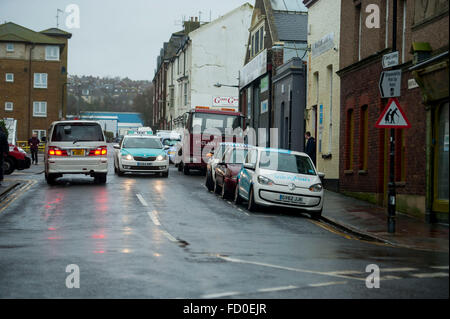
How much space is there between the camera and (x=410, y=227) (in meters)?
15.5

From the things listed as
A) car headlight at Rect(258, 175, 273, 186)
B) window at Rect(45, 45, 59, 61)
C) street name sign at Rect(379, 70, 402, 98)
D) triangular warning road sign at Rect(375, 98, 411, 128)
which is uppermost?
window at Rect(45, 45, 59, 61)

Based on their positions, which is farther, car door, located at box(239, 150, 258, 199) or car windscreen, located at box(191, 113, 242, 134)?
car windscreen, located at box(191, 113, 242, 134)

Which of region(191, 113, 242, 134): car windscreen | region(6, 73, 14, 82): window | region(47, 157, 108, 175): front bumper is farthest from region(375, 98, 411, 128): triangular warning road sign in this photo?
region(6, 73, 14, 82): window

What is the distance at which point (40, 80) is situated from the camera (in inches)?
3219

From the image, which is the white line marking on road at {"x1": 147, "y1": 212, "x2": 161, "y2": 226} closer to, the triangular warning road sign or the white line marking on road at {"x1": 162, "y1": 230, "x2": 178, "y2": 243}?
the white line marking on road at {"x1": 162, "y1": 230, "x2": 178, "y2": 243}

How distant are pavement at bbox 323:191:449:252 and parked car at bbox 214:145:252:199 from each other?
111 inches

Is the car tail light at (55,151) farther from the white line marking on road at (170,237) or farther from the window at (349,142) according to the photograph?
the white line marking on road at (170,237)

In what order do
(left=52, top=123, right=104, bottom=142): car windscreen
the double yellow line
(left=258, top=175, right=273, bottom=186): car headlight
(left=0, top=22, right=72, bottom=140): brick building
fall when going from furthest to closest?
(left=0, top=22, right=72, bottom=140): brick building, (left=52, top=123, right=104, bottom=142): car windscreen, the double yellow line, (left=258, top=175, right=273, bottom=186): car headlight

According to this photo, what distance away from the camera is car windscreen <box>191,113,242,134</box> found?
3494 cm

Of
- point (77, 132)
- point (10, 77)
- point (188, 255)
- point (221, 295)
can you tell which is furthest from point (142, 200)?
point (10, 77)

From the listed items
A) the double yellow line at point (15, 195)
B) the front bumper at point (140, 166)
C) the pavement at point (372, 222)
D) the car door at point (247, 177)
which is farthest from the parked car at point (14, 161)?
the car door at point (247, 177)

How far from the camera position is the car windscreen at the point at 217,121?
3494 centimetres

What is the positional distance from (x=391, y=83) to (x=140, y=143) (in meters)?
17.7

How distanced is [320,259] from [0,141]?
1534cm
